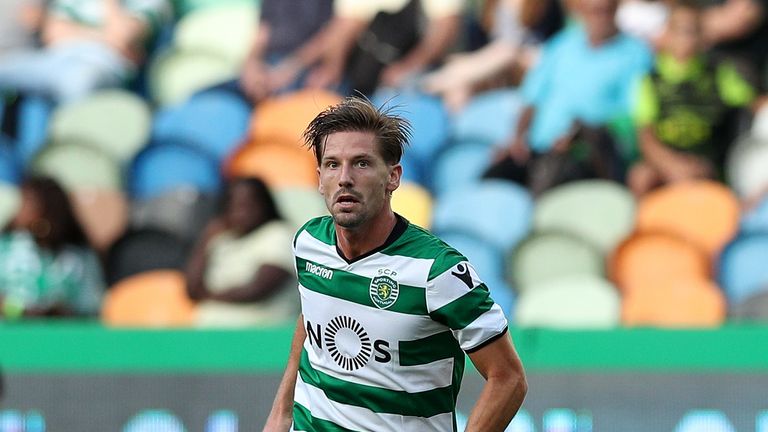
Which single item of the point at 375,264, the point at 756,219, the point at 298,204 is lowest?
the point at 375,264

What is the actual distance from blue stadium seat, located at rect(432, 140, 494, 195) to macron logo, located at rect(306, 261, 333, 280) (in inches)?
216

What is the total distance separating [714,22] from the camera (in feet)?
31.2

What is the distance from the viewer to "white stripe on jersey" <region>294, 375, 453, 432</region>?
12.1 feet

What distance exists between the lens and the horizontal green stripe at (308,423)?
3.76 meters

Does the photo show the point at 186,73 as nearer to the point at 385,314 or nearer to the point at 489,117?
the point at 489,117

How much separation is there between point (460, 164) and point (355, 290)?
577cm

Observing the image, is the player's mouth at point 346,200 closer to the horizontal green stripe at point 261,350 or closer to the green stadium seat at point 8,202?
the horizontal green stripe at point 261,350

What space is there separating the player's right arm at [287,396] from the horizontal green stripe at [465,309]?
637 mm

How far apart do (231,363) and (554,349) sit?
1981 millimetres

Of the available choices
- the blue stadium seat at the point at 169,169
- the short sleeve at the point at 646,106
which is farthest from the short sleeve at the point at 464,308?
the blue stadium seat at the point at 169,169

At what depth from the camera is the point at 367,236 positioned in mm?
3777

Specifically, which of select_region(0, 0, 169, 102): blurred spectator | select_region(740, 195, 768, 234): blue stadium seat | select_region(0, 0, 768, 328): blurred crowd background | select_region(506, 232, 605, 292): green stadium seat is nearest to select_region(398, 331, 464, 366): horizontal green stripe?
select_region(0, 0, 768, 328): blurred crowd background

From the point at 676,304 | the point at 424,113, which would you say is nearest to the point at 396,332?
the point at 676,304

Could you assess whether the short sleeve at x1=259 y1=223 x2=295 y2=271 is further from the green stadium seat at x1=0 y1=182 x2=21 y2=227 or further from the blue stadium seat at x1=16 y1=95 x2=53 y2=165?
the blue stadium seat at x1=16 y1=95 x2=53 y2=165
